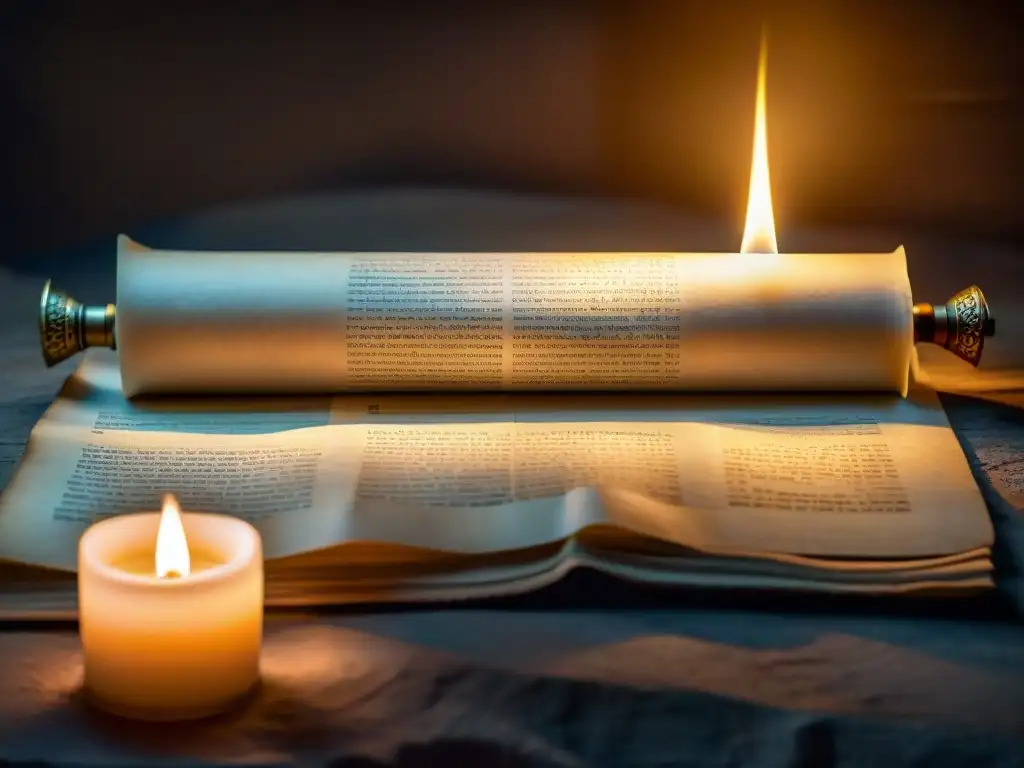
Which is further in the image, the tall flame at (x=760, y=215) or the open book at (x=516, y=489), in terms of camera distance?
the tall flame at (x=760, y=215)

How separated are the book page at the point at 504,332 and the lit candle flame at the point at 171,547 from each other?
382mm

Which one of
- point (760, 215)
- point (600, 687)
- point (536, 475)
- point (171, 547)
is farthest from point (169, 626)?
point (760, 215)

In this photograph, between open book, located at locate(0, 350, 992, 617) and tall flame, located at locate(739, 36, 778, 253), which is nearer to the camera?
open book, located at locate(0, 350, 992, 617)

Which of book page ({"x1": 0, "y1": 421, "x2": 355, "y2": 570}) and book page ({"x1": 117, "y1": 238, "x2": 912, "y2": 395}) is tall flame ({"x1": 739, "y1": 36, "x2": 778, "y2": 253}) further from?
book page ({"x1": 0, "y1": 421, "x2": 355, "y2": 570})

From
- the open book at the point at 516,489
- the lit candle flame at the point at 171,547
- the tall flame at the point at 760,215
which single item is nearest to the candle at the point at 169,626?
the lit candle flame at the point at 171,547

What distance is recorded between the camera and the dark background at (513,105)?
1.68m

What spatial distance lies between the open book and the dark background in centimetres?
62

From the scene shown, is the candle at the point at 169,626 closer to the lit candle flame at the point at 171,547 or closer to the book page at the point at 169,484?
the lit candle flame at the point at 171,547

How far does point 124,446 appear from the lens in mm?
1029

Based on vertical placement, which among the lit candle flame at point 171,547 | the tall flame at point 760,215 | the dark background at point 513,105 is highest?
the dark background at point 513,105

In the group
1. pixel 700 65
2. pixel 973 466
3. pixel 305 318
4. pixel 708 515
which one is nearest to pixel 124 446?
pixel 305 318

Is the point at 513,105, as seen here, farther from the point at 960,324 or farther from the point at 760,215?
the point at 960,324

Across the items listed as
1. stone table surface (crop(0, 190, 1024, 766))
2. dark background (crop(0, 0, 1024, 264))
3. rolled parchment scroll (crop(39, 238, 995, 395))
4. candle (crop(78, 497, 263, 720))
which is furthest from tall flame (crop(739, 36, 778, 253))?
candle (crop(78, 497, 263, 720))

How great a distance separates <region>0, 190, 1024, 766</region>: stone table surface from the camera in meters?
0.70
